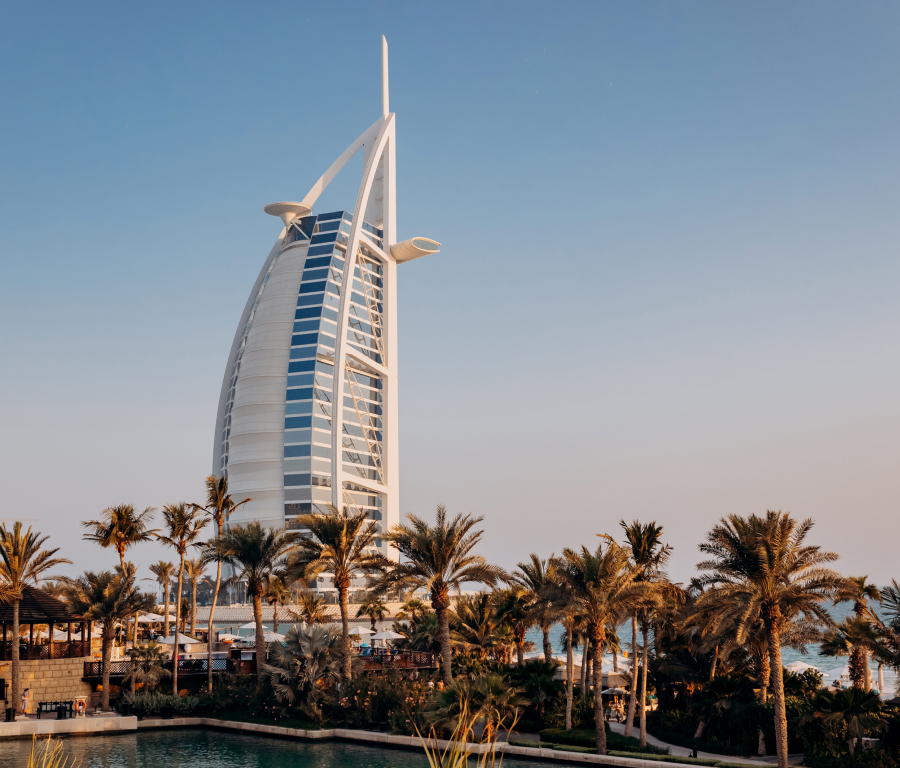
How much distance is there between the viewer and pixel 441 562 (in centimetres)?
3766

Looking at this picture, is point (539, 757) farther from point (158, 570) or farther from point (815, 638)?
point (158, 570)

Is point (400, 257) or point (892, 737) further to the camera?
point (400, 257)

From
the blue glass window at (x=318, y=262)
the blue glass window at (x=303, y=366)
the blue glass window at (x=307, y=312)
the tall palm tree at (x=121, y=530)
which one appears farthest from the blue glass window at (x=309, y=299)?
the tall palm tree at (x=121, y=530)

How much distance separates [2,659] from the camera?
139 feet

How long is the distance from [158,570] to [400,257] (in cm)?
6177

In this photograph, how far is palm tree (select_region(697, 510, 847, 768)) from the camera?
27250 mm

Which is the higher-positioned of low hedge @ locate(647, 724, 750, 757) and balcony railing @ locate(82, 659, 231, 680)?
balcony railing @ locate(82, 659, 231, 680)

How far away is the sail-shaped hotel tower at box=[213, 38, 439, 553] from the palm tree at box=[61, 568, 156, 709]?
2112 inches

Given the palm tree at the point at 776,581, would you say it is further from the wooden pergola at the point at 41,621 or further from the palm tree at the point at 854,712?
the wooden pergola at the point at 41,621

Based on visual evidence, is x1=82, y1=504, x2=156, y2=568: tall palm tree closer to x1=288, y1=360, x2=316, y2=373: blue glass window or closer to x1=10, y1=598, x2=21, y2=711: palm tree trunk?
x1=10, y1=598, x2=21, y2=711: palm tree trunk

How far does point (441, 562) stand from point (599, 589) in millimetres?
7991

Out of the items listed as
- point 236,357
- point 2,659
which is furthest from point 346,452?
point 2,659

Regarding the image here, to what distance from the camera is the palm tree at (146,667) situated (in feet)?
137

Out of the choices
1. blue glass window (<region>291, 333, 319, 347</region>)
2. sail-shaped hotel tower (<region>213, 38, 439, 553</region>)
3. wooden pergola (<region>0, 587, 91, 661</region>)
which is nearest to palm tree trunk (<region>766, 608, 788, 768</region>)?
wooden pergola (<region>0, 587, 91, 661</region>)
